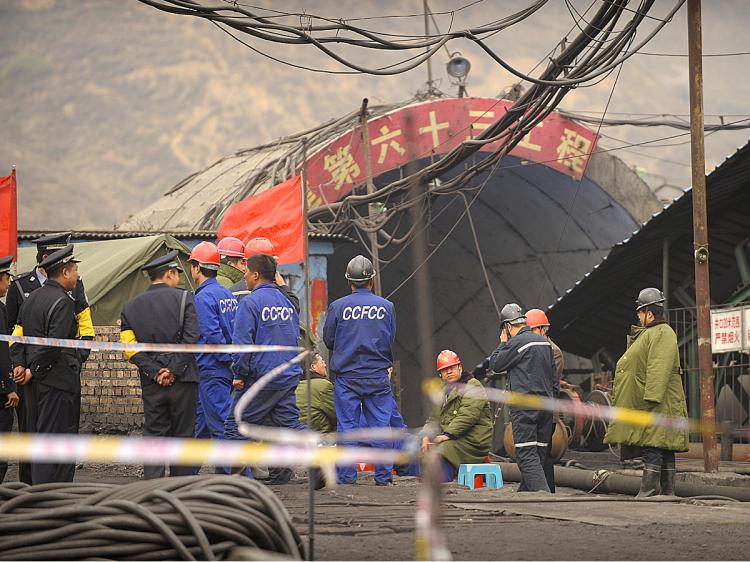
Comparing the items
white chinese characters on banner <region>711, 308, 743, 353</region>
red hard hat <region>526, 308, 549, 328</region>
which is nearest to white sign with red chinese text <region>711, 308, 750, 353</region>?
white chinese characters on banner <region>711, 308, 743, 353</region>

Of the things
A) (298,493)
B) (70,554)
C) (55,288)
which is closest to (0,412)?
(55,288)

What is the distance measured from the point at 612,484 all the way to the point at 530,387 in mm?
1570

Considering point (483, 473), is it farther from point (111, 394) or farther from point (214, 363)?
point (111, 394)

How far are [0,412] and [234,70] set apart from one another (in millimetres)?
76043

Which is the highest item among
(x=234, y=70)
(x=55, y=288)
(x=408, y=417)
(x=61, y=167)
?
(x=234, y=70)

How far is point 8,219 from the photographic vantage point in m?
13.3

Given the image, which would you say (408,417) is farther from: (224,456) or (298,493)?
(224,456)

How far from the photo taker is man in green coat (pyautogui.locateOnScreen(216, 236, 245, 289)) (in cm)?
1170

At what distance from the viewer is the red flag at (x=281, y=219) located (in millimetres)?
15711

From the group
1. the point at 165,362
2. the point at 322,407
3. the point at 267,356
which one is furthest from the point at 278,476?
the point at 322,407

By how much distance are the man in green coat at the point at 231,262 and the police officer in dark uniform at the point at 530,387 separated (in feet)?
8.53

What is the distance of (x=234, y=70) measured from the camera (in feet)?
276

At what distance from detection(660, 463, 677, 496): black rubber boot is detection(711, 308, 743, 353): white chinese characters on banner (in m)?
3.31

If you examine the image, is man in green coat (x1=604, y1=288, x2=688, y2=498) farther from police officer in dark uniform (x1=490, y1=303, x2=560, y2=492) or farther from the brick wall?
the brick wall
